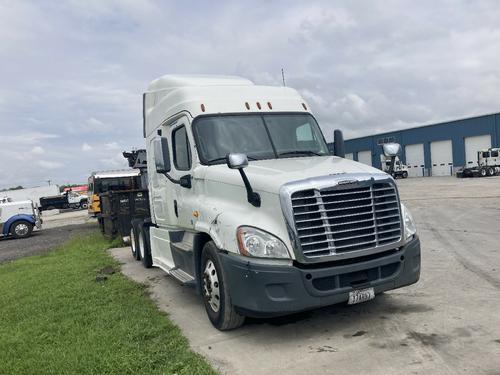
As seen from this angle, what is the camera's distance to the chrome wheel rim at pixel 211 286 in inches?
204

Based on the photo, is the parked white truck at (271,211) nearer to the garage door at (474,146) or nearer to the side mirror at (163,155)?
the side mirror at (163,155)

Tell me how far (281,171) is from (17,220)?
2079cm

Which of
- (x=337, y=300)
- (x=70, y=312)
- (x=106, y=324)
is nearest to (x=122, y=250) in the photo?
(x=70, y=312)

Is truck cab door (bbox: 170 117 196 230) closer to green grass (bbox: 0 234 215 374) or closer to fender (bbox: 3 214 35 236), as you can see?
green grass (bbox: 0 234 215 374)

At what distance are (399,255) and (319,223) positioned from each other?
109 centimetres

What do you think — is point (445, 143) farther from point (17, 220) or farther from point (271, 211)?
point (271, 211)

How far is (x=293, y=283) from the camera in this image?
4.47 meters

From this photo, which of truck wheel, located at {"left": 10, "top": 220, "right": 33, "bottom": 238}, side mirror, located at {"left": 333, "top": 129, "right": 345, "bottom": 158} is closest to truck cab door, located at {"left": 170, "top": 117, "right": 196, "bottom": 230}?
side mirror, located at {"left": 333, "top": 129, "right": 345, "bottom": 158}

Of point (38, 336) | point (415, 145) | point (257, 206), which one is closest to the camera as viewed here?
point (257, 206)

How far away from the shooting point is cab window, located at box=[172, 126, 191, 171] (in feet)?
20.1

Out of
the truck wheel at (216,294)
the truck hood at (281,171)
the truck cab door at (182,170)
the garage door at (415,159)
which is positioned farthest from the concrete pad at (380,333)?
the garage door at (415,159)

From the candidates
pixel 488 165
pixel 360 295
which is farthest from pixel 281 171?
pixel 488 165

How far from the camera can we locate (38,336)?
5.44 metres

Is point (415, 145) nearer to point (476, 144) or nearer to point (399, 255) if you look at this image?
point (476, 144)
